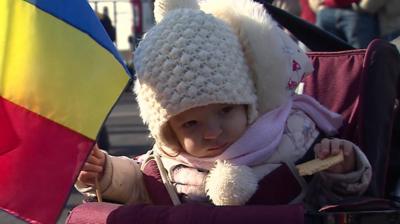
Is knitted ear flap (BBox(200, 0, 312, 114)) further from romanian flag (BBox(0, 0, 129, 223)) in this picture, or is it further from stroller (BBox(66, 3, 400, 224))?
romanian flag (BBox(0, 0, 129, 223))

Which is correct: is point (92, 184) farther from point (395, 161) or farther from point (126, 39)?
point (126, 39)

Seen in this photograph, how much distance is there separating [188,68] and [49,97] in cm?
37

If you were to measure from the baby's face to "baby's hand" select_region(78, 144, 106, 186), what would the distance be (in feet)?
0.86

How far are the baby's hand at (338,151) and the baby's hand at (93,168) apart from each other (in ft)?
2.07

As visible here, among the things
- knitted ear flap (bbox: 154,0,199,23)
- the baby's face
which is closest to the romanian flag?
the baby's face

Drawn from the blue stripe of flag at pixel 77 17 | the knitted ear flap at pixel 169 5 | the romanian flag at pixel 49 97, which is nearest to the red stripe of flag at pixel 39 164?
the romanian flag at pixel 49 97

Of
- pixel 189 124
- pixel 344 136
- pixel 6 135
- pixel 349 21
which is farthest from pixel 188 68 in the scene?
pixel 349 21

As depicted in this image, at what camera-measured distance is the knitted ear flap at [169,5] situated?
97.0 inches

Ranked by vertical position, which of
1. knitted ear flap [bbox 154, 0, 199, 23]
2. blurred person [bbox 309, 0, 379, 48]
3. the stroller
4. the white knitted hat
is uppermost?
knitted ear flap [bbox 154, 0, 199, 23]

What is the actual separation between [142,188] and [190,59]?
0.54 metres

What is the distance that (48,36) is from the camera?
2.12m

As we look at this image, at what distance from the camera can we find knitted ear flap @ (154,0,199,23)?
2.46 m

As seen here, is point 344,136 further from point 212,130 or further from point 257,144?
point 212,130

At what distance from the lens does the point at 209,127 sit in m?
2.19
